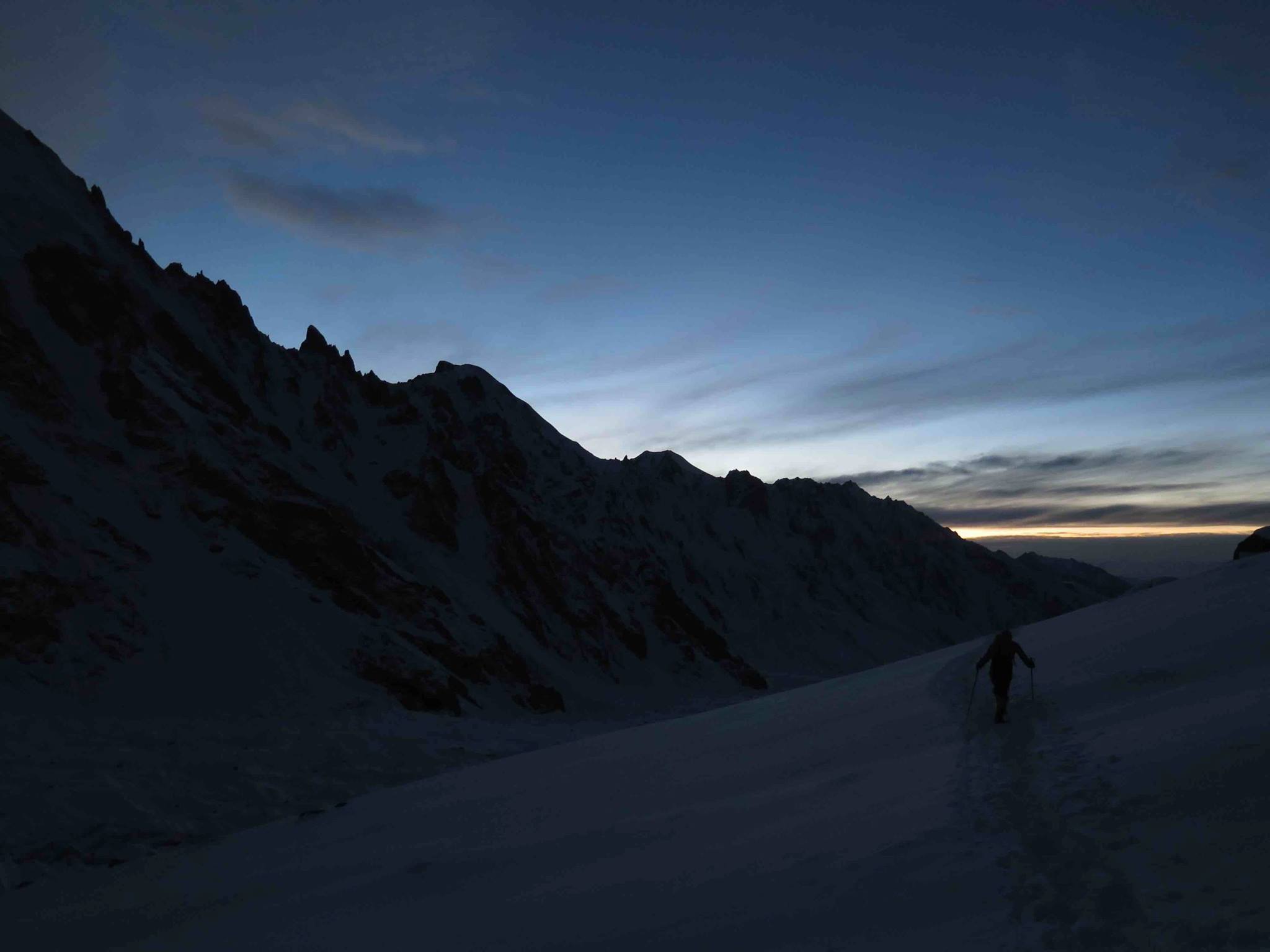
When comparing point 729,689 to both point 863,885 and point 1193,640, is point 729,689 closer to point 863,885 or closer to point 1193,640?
point 1193,640

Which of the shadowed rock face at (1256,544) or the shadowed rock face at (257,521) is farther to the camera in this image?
the shadowed rock face at (257,521)

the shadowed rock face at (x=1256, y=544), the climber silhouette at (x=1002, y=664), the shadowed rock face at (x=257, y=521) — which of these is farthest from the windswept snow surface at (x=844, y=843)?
the shadowed rock face at (x=257, y=521)

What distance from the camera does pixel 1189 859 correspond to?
5.68m

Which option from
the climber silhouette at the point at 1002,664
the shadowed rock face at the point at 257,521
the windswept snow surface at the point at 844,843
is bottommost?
the windswept snow surface at the point at 844,843

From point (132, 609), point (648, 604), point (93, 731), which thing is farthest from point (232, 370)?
point (648, 604)

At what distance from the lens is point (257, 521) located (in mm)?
50906

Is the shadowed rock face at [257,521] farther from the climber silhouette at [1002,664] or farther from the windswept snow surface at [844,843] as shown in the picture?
the climber silhouette at [1002,664]

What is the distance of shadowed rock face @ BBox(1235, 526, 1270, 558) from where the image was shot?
27.6 metres

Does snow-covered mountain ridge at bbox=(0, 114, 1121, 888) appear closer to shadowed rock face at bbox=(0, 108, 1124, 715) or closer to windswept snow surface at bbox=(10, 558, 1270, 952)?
shadowed rock face at bbox=(0, 108, 1124, 715)

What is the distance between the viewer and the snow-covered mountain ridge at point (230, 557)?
104 feet

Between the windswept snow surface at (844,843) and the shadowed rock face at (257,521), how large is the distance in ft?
75.1

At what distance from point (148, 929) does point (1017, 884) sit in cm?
1239

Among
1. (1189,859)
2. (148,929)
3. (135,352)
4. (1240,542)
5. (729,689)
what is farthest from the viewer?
(729,689)

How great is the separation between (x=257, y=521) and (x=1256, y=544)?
52.9m
